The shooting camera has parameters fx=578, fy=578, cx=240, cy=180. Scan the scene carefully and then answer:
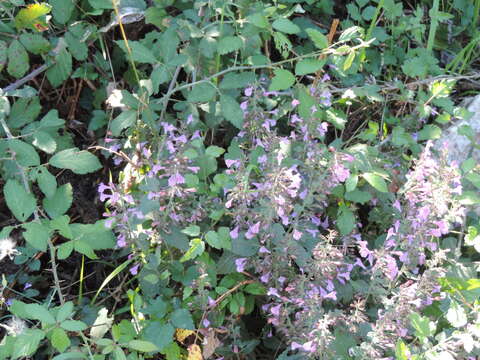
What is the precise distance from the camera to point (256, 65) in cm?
257

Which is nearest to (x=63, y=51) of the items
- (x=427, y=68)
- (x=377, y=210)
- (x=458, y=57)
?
(x=377, y=210)

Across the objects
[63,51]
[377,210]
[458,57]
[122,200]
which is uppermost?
[63,51]

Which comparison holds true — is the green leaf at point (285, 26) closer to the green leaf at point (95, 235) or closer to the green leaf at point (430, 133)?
the green leaf at point (430, 133)

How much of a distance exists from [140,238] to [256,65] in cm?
94

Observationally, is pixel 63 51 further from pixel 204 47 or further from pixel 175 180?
pixel 175 180

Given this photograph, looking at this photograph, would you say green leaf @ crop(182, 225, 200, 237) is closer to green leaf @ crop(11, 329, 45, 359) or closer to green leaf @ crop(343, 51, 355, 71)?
green leaf @ crop(11, 329, 45, 359)

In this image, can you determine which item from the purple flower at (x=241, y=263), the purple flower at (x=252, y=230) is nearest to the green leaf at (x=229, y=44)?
the purple flower at (x=252, y=230)

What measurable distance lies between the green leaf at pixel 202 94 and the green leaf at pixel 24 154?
671mm

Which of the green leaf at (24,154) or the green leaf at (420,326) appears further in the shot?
the green leaf at (24,154)

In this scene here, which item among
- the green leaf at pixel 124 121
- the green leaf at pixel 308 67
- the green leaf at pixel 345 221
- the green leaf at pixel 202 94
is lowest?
the green leaf at pixel 345 221

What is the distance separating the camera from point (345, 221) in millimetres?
2428

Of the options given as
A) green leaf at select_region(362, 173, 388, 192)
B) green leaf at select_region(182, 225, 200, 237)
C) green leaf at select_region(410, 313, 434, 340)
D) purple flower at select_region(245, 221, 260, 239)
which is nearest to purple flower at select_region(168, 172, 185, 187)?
green leaf at select_region(182, 225, 200, 237)

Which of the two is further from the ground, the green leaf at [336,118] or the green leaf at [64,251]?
the green leaf at [64,251]

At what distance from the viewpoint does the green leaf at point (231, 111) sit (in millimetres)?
2414
